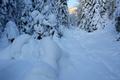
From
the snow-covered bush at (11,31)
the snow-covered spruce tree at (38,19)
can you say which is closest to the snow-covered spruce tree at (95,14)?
the snow-covered spruce tree at (38,19)

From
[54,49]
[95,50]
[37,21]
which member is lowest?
[95,50]

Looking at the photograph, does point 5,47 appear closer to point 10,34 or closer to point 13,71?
point 10,34

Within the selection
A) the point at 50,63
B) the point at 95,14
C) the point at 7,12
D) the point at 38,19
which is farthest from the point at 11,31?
the point at 95,14

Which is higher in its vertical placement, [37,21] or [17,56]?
[37,21]

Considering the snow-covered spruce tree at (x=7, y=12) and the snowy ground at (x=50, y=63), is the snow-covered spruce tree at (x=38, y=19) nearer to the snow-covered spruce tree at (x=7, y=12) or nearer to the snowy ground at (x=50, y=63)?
the snow-covered spruce tree at (x=7, y=12)

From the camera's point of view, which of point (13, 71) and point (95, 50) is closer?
point (13, 71)

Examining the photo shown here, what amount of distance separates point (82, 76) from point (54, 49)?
2.15 meters

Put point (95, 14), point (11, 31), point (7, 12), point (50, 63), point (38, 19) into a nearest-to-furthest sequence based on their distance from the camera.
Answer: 1. point (50, 63)
2. point (11, 31)
3. point (38, 19)
4. point (7, 12)
5. point (95, 14)

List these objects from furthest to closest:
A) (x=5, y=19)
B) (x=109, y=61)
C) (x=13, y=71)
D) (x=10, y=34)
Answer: (x=5, y=19) → (x=10, y=34) → (x=109, y=61) → (x=13, y=71)

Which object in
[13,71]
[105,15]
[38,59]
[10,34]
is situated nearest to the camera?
[13,71]

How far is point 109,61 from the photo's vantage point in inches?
464

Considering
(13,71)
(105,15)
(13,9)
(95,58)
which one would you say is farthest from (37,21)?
(105,15)

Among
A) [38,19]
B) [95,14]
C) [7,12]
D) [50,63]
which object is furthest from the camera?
[95,14]

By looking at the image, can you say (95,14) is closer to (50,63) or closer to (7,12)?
(7,12)
